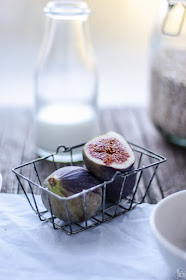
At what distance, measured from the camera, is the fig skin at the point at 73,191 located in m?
0.71

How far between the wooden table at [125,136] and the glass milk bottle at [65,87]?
0.25ft

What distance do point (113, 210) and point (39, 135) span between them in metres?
0.33

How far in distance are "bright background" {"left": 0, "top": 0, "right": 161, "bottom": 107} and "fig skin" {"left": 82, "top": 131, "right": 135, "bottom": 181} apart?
28.9 inches

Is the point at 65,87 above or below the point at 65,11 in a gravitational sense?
below

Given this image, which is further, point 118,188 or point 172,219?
point 118,188

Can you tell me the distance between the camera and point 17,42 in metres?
1.60

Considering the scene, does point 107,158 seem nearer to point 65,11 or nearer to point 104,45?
point 65,11

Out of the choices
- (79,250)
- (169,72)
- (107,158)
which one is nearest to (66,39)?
(169,72)

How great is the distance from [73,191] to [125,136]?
49cm

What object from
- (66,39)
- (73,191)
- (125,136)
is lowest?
(125,136)

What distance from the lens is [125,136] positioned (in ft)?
3.86

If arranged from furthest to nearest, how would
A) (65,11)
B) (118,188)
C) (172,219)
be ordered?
1. (65,11)
2. (118,188)
3. (172,219)

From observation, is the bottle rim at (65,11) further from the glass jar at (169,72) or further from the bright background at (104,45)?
the bright background at (104,45)

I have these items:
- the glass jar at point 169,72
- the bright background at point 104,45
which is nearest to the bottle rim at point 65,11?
the glass jar at point 169,72
